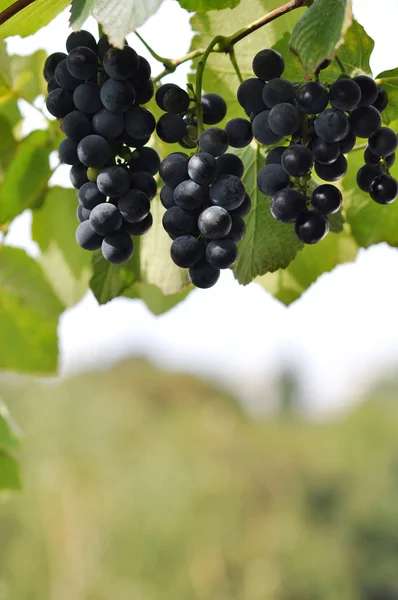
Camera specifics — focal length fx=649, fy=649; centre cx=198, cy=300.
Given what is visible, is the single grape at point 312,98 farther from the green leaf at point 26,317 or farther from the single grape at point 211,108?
the green leaf at point 26,317

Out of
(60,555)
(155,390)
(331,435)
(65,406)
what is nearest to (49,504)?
(60,555)

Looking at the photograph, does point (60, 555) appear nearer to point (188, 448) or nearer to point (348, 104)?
point (188, 448)

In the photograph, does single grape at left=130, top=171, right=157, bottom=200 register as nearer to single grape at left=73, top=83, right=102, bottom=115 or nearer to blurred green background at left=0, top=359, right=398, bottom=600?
single grape at left=73, top=83, right=102, bottom=115

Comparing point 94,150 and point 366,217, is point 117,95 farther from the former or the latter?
point 366,217

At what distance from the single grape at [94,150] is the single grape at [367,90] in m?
0.12

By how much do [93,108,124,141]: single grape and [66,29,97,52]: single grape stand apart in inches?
1.4

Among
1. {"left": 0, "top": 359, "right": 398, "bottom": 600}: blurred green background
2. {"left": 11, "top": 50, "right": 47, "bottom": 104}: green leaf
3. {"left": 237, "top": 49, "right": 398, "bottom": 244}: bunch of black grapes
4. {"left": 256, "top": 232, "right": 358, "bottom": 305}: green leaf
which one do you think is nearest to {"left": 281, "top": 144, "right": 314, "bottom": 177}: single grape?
{"left": 237, "top": 49, "right": 398, "bottom": 244}: bunch of black grapes

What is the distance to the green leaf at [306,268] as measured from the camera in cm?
50

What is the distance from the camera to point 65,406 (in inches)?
378

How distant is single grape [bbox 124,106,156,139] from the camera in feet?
0.99

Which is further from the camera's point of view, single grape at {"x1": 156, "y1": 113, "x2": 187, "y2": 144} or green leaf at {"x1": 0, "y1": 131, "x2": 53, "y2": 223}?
green leaf at {"x1": 0, "y1": 131, "x2": 53, "y2": 223}

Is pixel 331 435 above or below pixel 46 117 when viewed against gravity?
below

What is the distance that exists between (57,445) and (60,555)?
1.86 m

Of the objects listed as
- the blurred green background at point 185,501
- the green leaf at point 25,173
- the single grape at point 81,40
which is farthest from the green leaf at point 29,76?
the blurred green background at point 185,501
